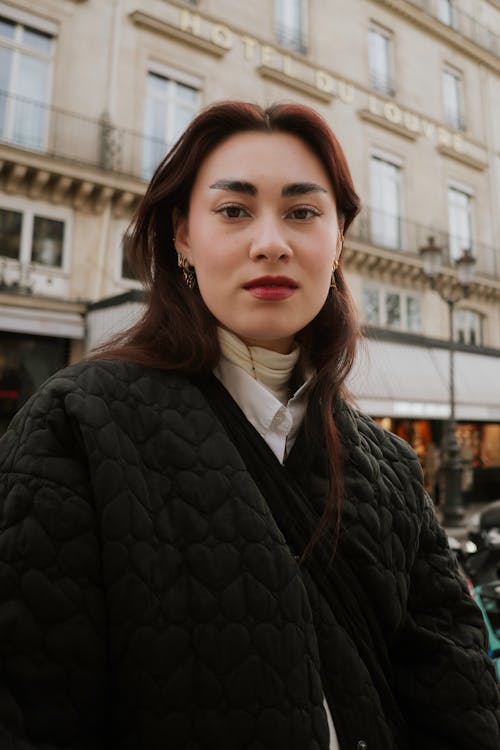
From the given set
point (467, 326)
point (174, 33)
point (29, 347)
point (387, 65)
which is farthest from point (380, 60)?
point (29, 347)

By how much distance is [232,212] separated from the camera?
47.1 inches

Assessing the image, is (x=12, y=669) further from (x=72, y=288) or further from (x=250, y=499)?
(x=72, y=288)

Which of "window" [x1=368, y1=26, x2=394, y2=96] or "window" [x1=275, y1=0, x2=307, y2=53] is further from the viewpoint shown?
"window" [x1=368, y1=26, x2=394, y2=96]

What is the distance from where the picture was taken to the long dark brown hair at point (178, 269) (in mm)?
1192

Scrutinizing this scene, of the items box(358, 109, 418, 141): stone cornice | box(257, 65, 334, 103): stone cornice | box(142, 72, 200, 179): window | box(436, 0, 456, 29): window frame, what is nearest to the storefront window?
box(142, 72, 200, 179): window

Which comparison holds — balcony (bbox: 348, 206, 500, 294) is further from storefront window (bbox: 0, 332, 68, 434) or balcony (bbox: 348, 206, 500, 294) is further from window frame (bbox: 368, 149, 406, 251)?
storefront window (bbox: 0, 332, 68, 434)

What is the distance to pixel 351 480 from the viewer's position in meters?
1.28

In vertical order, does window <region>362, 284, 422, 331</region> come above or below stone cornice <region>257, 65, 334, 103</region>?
below

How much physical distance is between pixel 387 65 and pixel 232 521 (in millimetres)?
18207

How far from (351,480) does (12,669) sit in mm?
779

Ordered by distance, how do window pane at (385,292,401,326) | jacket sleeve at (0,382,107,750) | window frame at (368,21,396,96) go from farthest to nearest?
1. window frame at (368,21,396,96)
2. window pane at (385,292,401,326)
3. jacket sleeve at (0,382,107,750)

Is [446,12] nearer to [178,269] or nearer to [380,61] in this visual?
[380,61]

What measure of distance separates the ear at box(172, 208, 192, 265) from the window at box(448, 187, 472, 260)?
16.7 m

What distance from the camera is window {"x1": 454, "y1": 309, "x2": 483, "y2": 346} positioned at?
16203 mm
